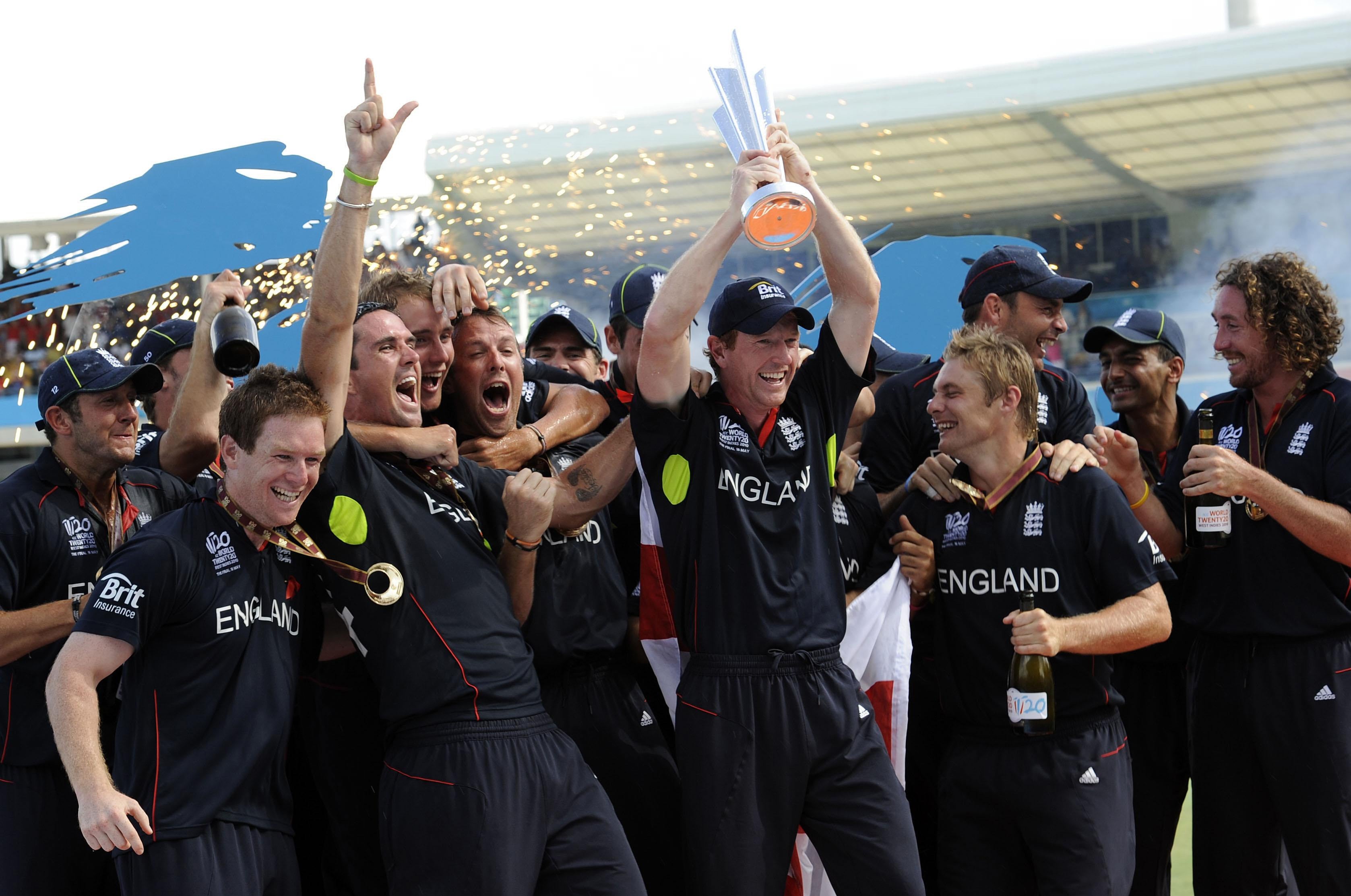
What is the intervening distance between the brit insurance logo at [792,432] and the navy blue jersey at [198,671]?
1.74 meters

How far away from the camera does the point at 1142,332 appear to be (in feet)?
18.7

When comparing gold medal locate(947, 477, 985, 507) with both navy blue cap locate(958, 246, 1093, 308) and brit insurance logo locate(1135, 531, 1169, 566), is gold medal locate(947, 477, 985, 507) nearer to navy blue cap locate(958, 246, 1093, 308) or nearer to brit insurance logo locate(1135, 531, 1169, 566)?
brit insurance logo locate(1135, 531, 1169, 566)

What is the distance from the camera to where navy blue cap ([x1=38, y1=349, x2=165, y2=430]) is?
14.3 ft

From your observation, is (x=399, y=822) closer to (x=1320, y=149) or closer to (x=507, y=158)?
(x=507, y=158)

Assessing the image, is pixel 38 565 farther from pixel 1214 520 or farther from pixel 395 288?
pixel 1214 520

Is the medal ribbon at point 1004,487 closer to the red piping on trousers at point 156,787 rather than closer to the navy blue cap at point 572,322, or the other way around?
the navy blue cap at point 572,322

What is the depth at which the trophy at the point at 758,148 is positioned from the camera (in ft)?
11.2

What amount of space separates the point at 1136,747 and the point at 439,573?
336 centimetres

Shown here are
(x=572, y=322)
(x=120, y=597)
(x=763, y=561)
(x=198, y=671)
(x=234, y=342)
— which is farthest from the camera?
(x=572, y=322)

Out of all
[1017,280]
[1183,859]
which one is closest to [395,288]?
[1017,280]

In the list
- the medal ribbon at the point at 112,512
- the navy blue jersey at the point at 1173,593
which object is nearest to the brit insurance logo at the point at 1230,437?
the navy blue jersey at the point at 1173,593

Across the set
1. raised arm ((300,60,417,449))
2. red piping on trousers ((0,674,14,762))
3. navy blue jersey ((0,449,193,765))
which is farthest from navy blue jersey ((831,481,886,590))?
red piping on trousers ((0,674,14,762))

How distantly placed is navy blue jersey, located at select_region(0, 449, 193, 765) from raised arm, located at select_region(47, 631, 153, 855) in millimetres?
940

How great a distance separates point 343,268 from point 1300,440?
376cm
